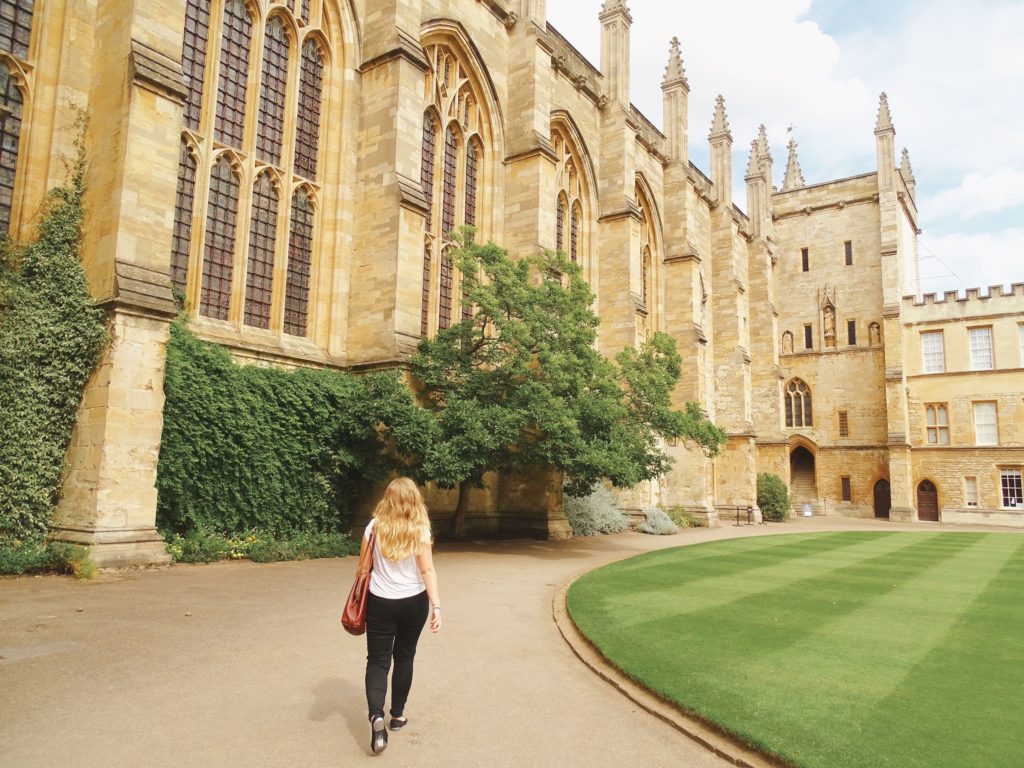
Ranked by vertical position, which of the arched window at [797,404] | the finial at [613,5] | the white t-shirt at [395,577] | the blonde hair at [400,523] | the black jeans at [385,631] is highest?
the finial at [613,5]

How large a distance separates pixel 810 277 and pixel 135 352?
39.6 m

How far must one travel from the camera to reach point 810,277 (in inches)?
1640

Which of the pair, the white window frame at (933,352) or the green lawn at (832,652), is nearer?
the green lawn at (832,652)

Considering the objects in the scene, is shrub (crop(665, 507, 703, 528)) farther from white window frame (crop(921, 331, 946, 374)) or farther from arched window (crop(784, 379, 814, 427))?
white window frame (crop(921, 331, 946, 374))

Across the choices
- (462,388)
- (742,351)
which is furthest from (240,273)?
(742,351)

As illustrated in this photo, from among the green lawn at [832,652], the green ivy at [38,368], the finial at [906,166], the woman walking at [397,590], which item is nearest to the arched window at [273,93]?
the green ivy at [38,368]

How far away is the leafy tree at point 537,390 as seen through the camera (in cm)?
1270

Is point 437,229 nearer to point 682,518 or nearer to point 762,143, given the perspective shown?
point 682,518

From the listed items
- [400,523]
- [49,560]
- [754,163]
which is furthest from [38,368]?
[754,163]

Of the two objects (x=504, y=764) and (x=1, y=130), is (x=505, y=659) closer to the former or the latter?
(x=504, y=764)

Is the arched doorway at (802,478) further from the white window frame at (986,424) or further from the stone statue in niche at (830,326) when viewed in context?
the white window frame at (986,424)

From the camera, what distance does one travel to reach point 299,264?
15.2 m

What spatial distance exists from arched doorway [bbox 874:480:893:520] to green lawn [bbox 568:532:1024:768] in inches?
1055

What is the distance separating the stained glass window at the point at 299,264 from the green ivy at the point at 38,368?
4.60 m
